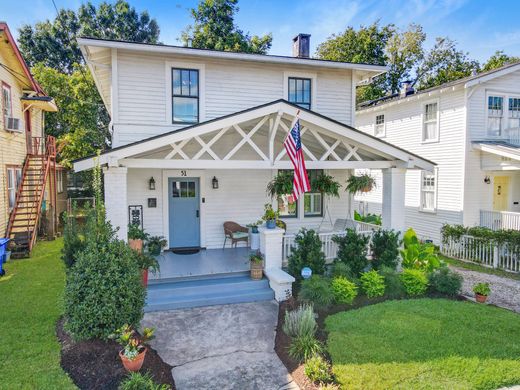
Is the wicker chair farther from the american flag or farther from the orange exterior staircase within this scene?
the orange exterior staircase

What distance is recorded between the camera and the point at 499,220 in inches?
486

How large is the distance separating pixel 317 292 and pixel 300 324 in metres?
1.36

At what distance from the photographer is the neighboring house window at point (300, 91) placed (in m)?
10.6

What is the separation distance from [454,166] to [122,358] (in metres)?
13.1

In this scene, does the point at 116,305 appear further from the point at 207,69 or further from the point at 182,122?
the point at 207,69

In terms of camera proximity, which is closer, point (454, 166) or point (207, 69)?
point (207, 69)

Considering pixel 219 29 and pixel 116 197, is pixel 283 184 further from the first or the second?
pixel 219 29

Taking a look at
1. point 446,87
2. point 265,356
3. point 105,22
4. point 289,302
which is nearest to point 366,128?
point 446,87

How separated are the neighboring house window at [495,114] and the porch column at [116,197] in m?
13.3

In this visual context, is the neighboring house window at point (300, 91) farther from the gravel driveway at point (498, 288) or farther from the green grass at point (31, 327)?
the green grass at point (31, 327)

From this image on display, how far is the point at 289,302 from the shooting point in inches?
278

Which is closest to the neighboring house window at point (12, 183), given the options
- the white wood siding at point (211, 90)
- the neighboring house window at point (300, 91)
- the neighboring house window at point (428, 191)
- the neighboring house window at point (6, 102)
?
the neighboring house window at point (6, 102)

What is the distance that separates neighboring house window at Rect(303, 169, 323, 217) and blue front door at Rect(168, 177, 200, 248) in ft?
11.2

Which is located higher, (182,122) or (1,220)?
A: (182,122)
